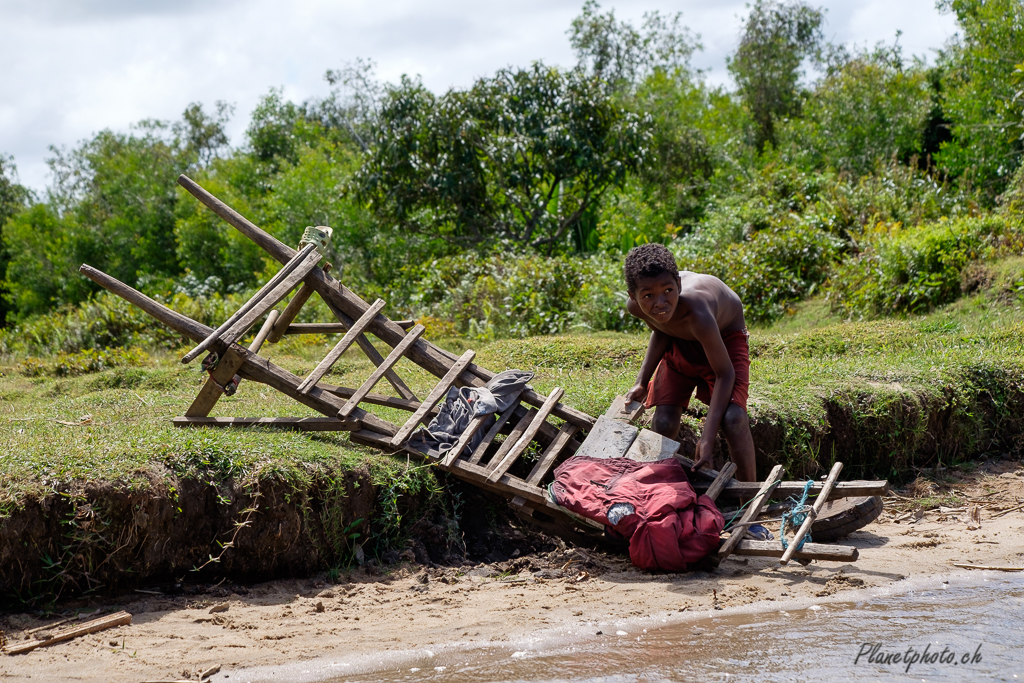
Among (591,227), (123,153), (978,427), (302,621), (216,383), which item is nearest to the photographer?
(302,621)

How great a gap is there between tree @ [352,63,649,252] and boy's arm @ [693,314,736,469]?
974cm

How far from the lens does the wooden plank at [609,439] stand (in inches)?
184

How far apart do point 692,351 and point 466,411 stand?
1.39m

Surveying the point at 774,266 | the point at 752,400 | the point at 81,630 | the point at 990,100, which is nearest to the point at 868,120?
the point at 990,100

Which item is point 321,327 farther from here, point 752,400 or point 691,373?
point 752,400

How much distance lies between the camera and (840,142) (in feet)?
52.5

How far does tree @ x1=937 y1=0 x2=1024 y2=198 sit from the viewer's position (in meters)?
12.7

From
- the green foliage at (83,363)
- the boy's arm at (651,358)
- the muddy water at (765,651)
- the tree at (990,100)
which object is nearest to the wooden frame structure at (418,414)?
the boy's arm at (651,358)

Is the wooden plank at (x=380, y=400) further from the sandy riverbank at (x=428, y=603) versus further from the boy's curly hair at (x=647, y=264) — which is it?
the boy's curly hair at (x=647, y=264)

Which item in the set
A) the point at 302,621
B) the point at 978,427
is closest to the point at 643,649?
the point at 302,621

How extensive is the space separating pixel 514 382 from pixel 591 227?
438 inches

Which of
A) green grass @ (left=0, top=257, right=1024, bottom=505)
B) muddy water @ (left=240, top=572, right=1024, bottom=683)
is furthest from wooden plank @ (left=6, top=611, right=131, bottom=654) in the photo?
muddy water @ (left=240, top=572, right=1024, bottom=683)

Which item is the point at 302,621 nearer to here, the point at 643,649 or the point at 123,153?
the point at 643,649

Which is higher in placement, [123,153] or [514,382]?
[123,153]
